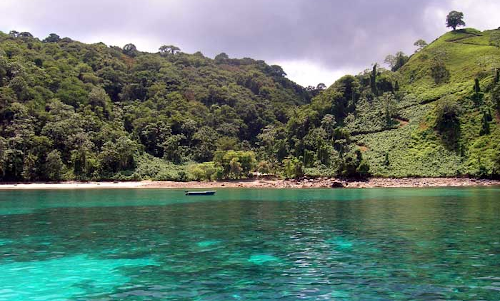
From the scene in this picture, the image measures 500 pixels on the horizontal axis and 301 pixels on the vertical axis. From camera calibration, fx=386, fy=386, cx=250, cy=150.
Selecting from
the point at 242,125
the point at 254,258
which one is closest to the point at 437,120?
the point at 242,125

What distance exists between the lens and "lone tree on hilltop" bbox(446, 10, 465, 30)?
594ft

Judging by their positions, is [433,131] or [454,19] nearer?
[433,131]

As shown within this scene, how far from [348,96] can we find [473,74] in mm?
42212

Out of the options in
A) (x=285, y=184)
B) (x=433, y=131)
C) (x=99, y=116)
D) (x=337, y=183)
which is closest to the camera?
(x=337, y=183)

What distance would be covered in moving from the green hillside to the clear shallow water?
7396 centimetres

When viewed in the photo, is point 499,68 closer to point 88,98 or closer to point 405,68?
point 405,68

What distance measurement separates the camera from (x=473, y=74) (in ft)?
432

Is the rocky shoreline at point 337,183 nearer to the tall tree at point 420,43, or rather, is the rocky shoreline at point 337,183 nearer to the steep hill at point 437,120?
the steep hill at point 437,120

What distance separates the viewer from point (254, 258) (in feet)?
65.5

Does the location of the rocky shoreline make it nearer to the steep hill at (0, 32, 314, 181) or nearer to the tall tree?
the steep hill at (0, 32, 314, 181)

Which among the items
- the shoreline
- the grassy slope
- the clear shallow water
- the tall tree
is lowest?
the clear shallow water

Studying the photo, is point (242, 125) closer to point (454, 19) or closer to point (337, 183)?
point (337, 183)

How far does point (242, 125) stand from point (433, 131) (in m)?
83.1

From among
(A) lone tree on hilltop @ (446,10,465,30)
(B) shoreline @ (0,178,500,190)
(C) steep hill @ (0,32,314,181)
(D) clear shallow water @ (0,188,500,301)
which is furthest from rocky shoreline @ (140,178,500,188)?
(A) lone tree on hilltop @ (446,10,465,30)
